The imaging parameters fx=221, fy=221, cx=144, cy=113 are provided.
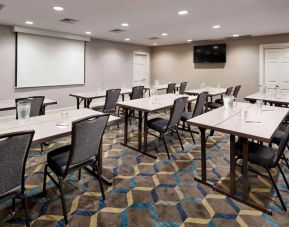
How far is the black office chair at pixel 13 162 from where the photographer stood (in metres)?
1.35

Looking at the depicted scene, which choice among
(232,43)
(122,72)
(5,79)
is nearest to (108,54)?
(122,72)

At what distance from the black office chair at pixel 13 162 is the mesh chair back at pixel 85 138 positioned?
0.35 metres

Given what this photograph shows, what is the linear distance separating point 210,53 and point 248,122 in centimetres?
629

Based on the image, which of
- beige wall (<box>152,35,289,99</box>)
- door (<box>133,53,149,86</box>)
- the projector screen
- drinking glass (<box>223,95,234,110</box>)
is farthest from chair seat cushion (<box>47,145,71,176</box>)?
door (<box>133,53,149,86</box>)

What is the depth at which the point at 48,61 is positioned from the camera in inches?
250

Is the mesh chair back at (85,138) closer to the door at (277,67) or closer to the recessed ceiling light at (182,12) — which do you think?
the recessed ceiling light at (182,12)

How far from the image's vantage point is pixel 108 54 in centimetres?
803

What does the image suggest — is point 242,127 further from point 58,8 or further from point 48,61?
point 48,61

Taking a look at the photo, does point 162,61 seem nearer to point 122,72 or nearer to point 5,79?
point 122,72

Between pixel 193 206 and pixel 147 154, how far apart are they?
1.28 meters

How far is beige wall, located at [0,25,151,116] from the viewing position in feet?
18.2

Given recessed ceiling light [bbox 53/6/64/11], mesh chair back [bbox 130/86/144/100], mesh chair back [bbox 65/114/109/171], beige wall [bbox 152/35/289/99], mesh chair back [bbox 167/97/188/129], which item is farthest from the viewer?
beige wall [bbox 152/35/289/99]

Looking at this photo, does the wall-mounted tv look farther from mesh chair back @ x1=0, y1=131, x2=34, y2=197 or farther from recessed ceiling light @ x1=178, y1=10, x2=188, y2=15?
mesh chair back @ x1=0, y1=131, x2=34, y2=197

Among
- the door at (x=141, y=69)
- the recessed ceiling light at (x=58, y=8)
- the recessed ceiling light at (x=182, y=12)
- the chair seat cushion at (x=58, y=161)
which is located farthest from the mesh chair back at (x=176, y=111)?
the door at (x=141, y=69)
